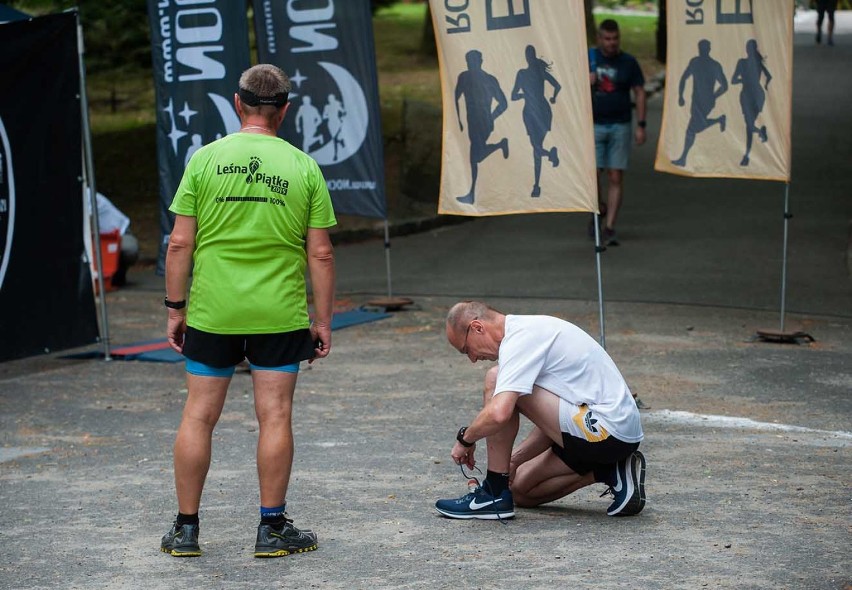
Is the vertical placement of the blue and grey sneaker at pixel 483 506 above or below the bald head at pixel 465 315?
below

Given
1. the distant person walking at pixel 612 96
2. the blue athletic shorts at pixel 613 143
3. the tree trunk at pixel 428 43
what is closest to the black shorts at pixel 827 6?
the tree trunk at pixel 428 43

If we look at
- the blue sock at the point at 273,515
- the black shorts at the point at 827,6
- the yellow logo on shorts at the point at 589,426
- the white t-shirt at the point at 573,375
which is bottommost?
the blue sock at the point at 273,515

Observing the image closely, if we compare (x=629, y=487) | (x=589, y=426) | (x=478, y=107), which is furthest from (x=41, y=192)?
(x=629, y=487)

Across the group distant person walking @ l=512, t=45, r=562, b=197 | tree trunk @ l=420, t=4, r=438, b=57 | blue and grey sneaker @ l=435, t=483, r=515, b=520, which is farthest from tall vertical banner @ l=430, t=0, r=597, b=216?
tree trunk @ l=420, t=4, r=438, b=57

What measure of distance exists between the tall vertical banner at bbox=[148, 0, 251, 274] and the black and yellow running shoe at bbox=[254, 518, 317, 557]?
485cm

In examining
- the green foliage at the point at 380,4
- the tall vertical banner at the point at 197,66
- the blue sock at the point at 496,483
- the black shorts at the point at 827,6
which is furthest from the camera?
the black shorts at the point at 827,6

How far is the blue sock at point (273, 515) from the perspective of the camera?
209 inches

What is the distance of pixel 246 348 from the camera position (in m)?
5.29

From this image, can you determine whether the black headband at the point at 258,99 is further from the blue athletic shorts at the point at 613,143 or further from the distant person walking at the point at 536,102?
the blue athletic shorts at the point at 613,143

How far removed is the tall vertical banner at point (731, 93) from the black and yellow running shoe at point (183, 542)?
→ 4726mm

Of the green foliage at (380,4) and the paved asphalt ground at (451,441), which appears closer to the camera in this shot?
the paved asphalt ground at (451,441)

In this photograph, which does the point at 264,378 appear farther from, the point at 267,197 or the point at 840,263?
the point at 840,263

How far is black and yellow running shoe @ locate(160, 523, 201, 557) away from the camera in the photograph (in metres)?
5.29

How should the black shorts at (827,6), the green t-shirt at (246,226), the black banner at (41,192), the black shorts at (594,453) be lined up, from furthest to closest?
the black shorts at (827,6) → the black banner at (41,192) → the black shorts at (594,453) → the green t-shirt at (246,226)
